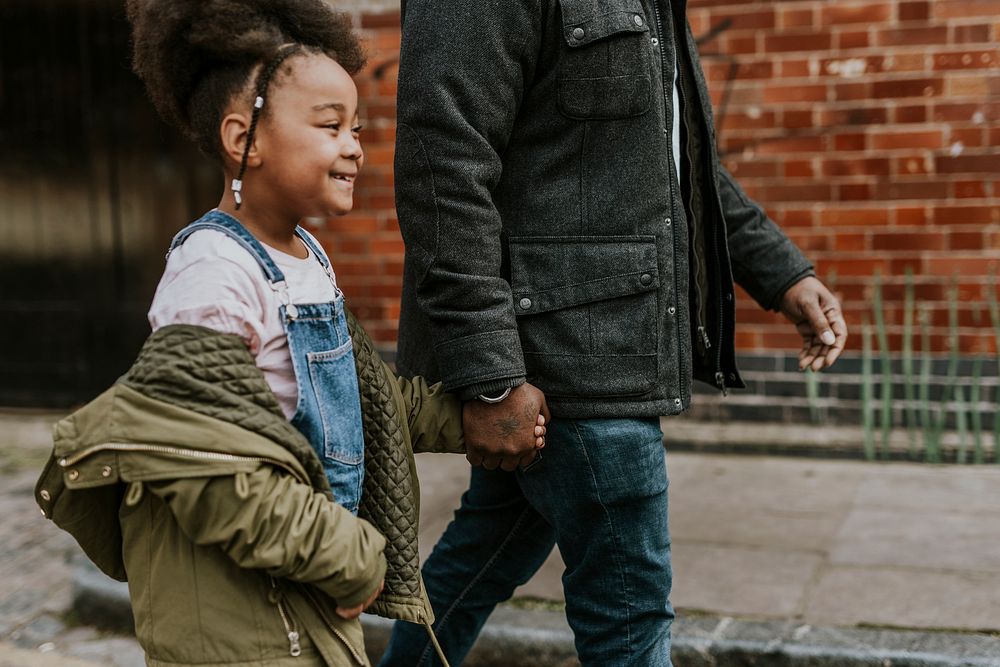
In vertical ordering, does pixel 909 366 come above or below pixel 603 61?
below

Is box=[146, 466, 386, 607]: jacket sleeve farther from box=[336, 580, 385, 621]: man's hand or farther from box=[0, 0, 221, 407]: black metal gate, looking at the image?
box=[0, 0, 221, 407]: black metal gate

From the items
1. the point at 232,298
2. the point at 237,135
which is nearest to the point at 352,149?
the point at 237,135

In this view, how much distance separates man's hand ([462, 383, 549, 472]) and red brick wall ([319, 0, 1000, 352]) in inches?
120

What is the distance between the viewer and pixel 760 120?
5.12 meters

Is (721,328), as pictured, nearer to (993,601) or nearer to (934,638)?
(934,638)

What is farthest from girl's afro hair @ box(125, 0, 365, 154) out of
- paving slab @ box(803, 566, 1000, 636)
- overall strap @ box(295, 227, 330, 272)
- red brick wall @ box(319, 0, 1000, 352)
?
red brick wall @ box(319, 0, 1000, 352)

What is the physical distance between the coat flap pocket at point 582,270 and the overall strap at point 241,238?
547 mm

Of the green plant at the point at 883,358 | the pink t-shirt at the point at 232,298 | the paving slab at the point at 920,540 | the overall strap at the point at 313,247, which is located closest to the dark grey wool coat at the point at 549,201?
the overall strap at the point at 313,247

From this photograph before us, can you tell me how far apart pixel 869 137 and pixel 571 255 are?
2991 millimetres

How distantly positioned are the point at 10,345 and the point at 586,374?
4.95m

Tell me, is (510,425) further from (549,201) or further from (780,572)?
(780,572)

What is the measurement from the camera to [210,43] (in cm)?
204

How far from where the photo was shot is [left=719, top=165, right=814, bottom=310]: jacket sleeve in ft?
9.71

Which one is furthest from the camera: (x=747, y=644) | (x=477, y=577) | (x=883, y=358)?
(x=883, y=358)
